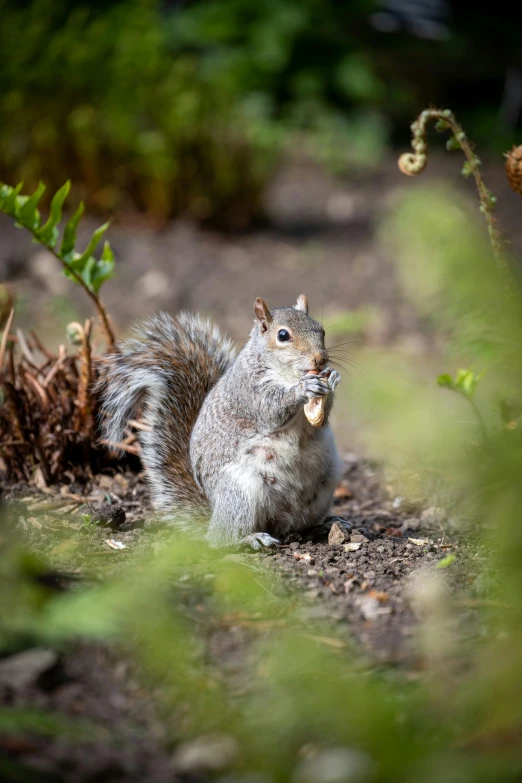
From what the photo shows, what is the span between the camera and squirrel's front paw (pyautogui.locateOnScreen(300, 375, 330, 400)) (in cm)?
291

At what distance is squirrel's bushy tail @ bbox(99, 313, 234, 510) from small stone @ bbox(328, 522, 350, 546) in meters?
0.47

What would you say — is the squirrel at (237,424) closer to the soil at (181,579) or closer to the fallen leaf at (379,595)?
the soil at (181,579)

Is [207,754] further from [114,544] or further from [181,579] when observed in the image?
[114,544]

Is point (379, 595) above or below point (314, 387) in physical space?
below

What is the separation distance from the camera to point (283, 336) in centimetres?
307

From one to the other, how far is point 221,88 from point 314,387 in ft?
19.1

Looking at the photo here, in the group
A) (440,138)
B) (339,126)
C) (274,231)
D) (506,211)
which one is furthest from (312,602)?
(440,138)

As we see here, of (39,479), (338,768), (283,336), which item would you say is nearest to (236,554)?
(283,336)

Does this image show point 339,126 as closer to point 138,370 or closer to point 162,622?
point 138,370

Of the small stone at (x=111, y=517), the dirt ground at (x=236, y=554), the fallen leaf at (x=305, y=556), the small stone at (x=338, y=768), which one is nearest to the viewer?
the small stone at (x=338, y=768)

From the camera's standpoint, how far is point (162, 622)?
172cm

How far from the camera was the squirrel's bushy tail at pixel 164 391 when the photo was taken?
3.21 m

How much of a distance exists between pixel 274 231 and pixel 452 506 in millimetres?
4848

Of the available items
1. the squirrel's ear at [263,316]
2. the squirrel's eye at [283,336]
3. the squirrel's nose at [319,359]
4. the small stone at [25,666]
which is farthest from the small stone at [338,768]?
the squirrel's ear at [263,316]
